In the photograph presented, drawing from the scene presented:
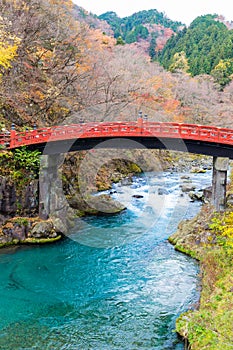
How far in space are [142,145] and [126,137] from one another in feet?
4.42

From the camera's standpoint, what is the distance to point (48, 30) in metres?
33.7

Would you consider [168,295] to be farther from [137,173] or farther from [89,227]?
[137,173]

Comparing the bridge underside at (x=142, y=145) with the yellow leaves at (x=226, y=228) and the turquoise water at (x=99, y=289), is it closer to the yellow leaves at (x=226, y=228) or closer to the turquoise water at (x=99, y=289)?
the yellow leaves at (x=226, y=228)

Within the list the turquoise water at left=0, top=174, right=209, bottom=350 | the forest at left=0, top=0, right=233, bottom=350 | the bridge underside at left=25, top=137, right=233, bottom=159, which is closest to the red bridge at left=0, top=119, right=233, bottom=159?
the bridge underside at left=25, top=137, right=233, bottom=159

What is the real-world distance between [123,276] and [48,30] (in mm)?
24808

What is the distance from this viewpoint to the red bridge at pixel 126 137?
77.0 feet

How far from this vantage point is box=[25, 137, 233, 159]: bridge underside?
77.6ft

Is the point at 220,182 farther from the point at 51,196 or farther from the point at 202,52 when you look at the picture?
the point at 202,52

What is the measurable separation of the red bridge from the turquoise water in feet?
20.0

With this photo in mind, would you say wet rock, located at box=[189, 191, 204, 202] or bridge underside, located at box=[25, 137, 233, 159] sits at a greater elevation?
bridge underside, located at box=[25, 137, 233, 159]

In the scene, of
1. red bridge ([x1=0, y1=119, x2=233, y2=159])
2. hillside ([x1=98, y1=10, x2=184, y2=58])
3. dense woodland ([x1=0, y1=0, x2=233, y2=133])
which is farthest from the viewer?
hillside ([x1=98, y1=10, x2=184, y2=58])

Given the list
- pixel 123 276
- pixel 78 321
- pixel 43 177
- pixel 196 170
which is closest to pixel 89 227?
pixel 43 177

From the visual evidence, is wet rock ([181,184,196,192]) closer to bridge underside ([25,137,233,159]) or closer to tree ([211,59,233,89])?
bridge underside ([25,137,233,159])

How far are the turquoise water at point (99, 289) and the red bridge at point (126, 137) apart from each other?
611 cm
